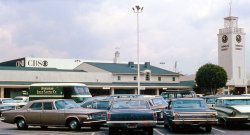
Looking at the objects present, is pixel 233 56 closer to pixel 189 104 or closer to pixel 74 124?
pixel 189 104

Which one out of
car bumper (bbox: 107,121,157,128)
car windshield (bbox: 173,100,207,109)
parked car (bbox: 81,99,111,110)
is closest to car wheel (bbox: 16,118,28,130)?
parked car (bbox: 81,99,111,110)

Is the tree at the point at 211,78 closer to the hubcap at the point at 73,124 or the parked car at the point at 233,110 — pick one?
the parked car at the point at 233,110

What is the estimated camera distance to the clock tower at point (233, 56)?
91.7 metres

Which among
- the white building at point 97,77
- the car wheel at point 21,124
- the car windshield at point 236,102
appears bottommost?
the car wheel at point 21,124

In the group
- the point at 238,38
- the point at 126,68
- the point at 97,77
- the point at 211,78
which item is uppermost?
the point at 238,38

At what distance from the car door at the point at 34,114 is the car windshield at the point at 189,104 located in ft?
21.2

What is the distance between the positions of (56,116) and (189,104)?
6.15m

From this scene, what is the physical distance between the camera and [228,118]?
68.4 feet

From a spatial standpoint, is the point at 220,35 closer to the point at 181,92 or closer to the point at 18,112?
the point at 181,92

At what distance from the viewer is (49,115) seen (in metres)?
21.4

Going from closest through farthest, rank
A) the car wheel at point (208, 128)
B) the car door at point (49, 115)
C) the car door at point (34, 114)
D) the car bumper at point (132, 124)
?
the car bumper at point (132, 124), the car wheel at point (208, 128), the car door at point (49, 115), the car door at point (34, 114)

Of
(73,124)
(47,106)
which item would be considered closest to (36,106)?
(47,106)

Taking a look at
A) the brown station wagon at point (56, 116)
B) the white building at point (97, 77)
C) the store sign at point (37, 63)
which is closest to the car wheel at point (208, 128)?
the brown station wagon at point (56, 116)

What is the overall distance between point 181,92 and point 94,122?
11932mm
